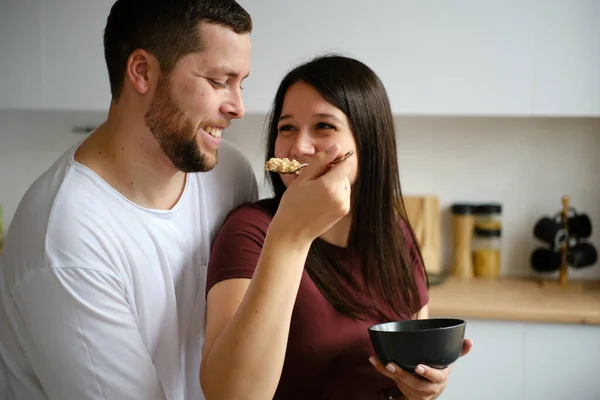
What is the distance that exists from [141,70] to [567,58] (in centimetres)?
173

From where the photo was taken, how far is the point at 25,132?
2.89 metres

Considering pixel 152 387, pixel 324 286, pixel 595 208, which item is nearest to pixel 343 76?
pixel 324 286

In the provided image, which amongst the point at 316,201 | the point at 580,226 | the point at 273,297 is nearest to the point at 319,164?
the point at 316,201

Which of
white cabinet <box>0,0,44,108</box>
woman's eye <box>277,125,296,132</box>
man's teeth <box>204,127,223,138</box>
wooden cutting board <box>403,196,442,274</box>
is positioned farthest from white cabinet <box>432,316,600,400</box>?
white cabinet <box>0,0,44,108</box>

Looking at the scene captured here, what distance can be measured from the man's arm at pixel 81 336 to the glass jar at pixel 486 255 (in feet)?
6.33

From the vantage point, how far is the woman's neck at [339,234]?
56.1 inches

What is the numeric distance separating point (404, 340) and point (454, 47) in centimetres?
158

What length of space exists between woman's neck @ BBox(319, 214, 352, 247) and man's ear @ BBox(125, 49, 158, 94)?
468mm

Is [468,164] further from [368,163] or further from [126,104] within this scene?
[126,104]

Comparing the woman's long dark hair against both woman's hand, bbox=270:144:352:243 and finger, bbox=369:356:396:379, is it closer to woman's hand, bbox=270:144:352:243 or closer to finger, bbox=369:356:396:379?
finger, bbox=369:356:396:379

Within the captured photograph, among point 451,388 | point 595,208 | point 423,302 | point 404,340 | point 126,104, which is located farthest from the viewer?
point 595,208

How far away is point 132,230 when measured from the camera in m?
1.18

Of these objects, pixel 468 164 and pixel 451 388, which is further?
pixel 468 164

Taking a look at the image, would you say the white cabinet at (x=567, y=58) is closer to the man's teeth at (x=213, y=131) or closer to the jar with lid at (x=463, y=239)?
the jar with lid at (x=463, y=239)
